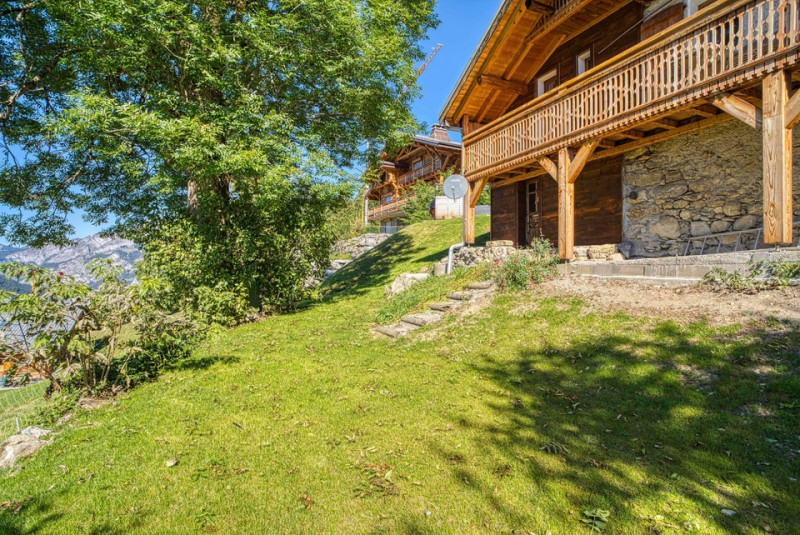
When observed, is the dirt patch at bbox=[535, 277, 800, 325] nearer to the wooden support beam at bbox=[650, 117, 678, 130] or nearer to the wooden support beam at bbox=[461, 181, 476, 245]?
the wooden support beam at bbox=[650, 117, 678, 130]

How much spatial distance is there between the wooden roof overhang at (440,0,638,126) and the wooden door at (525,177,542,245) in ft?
9.76

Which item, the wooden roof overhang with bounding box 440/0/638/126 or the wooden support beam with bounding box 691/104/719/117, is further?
the wooden roof overhang with bounding box 440/0/638/126

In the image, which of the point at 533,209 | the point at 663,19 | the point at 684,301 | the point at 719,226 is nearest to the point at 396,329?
the point at 684,301

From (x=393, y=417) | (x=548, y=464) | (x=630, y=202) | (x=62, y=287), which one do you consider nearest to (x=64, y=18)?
(x=62, y=287)

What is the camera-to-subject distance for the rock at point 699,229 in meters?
8.98

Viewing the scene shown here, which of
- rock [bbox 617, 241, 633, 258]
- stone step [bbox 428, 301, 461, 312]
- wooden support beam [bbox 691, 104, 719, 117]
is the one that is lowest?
stone step [bbox 428, 301, 461, 312]

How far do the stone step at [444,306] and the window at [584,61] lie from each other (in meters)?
8.31

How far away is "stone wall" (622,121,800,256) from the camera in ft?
27.1

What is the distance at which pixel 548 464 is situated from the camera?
3367 mm

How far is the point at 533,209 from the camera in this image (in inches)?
550

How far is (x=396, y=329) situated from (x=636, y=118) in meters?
6.45

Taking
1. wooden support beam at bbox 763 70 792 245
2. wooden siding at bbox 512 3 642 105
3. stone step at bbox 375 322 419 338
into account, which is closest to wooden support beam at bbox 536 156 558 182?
wooden siding at bbox 512 3 642 105

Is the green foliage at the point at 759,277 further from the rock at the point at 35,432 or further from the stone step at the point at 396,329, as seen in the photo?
the rock at the point at 35,432

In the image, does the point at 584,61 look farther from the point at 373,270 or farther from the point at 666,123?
the point at 373,270
